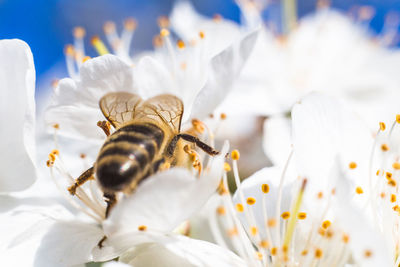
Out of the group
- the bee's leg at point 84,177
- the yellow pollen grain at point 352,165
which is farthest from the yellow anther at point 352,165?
the bee's leg at point 84,177

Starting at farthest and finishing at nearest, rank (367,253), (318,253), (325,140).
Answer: (325,140) < (318,253) < (367,253)

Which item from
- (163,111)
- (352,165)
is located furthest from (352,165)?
(163,111)

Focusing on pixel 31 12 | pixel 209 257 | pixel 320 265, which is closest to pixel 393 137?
pixel 320 265

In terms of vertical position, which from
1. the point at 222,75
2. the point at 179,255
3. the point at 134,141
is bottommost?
the point at 179,255

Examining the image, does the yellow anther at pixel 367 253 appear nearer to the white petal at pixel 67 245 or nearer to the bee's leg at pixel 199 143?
→ the bee's leg at pixel 199 143

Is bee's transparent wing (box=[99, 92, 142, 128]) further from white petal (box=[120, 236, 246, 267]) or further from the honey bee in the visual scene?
white petal (box=[120, 236, 246, 267])

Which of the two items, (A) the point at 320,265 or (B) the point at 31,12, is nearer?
(A) the point at 320,265

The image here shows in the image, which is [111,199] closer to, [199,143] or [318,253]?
[199,143]

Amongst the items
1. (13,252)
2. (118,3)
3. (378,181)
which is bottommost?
(13,252)

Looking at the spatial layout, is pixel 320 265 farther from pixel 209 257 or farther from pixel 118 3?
pixel 118 3
